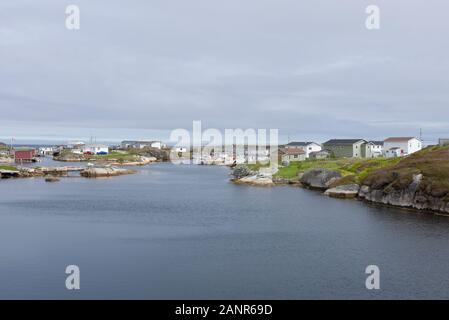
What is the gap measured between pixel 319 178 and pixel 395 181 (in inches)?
Result: 1083

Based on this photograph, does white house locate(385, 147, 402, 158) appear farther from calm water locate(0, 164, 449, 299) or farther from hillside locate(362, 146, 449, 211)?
calm water locate(0, 164, 449, 299)

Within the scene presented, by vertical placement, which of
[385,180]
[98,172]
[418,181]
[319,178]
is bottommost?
[319,178]

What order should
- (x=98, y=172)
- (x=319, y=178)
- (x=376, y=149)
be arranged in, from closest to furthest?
1. (x=319, y=178)
2. (x=98, y=172)
3. (x=376, y=149)

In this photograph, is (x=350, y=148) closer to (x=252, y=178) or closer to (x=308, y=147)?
(x=308, y=147)

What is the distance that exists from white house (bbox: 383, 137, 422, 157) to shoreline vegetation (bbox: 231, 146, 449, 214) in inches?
1233

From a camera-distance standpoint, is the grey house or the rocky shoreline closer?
the rocky shoreline

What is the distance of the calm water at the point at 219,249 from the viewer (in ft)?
107


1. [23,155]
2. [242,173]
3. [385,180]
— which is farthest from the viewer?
[23,155]

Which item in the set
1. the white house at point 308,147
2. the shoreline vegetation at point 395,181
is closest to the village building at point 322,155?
the white house at point 308,147

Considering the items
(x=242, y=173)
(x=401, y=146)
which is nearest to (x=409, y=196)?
(x=242, y=173)

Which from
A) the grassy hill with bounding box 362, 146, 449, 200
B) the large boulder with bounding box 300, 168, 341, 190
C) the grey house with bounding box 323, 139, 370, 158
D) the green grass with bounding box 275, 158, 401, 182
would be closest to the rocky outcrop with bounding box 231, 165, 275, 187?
the green grass with bounding box 275, 158, 401, 182

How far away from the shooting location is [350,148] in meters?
148

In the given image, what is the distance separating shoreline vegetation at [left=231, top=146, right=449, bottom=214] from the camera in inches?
2603
